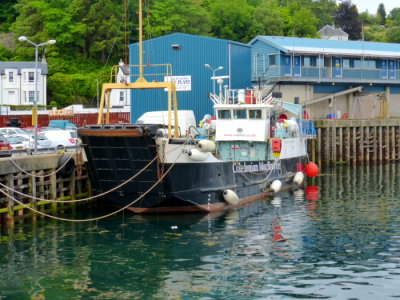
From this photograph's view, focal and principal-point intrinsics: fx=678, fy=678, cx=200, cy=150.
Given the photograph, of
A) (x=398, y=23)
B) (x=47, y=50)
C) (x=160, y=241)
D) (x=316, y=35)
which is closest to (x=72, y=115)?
(x=47, y=50)

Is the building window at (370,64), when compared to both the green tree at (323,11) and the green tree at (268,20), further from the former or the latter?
the green tree at (323,11)

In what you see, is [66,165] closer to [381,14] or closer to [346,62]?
[346,62]

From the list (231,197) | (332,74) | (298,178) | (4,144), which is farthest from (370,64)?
(4,144)

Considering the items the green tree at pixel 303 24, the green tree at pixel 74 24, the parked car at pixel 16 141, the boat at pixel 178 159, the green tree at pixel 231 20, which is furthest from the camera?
the green tree at pixel 303 24

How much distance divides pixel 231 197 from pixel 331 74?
29548 mm

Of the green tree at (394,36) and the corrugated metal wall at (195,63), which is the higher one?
the green tree at (394,36)

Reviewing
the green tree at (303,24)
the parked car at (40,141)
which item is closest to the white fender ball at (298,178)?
the parked car at (40,141)

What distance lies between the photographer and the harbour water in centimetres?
1720

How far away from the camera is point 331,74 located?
181 ft

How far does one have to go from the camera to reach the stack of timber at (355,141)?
166 ft

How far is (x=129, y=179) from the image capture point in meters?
26.8

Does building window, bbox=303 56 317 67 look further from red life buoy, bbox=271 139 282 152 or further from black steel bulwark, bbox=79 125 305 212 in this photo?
black steel bulwark, bbox=79 125 305 212

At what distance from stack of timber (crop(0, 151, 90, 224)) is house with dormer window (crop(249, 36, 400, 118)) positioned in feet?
80.1

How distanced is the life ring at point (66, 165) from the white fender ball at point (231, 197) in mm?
6653
